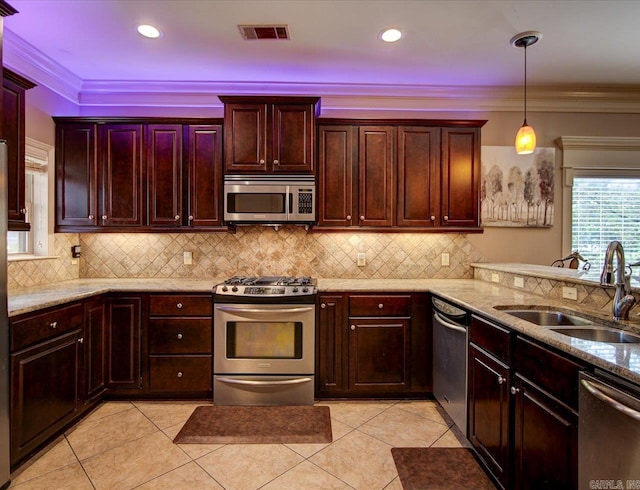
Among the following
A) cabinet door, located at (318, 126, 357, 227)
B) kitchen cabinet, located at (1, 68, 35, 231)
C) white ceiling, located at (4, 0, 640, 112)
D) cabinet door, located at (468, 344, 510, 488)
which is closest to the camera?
cabinet door, located at (468, 344, 510, 488)

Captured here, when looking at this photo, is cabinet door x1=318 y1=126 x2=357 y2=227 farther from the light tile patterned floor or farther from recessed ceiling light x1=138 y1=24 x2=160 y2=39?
the light tile patterned floor

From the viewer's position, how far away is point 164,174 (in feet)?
10.8

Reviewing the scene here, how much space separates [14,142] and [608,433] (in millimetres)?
3452

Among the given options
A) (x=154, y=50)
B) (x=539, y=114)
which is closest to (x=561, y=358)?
(x=539, y=114)

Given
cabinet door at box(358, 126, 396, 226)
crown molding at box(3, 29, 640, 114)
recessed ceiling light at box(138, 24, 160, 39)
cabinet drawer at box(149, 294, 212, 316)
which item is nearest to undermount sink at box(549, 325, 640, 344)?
cabinet door at box(358, 126, 396, 226)

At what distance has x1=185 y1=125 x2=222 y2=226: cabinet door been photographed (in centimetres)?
330

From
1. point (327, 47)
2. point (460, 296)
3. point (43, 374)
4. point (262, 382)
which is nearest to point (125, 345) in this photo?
point (43, 374)

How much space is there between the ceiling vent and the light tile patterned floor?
9.65 ft

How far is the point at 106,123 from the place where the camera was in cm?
326

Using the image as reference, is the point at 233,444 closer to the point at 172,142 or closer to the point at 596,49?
the point at 172,142

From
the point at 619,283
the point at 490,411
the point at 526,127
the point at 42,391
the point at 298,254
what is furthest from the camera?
the point at 298,254

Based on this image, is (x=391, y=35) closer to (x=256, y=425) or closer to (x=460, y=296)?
(x=460, y=296)

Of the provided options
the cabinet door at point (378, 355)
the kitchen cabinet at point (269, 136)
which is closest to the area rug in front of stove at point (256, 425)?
the cabinet door at point (378, 355)

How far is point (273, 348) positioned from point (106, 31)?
2.77 metres
